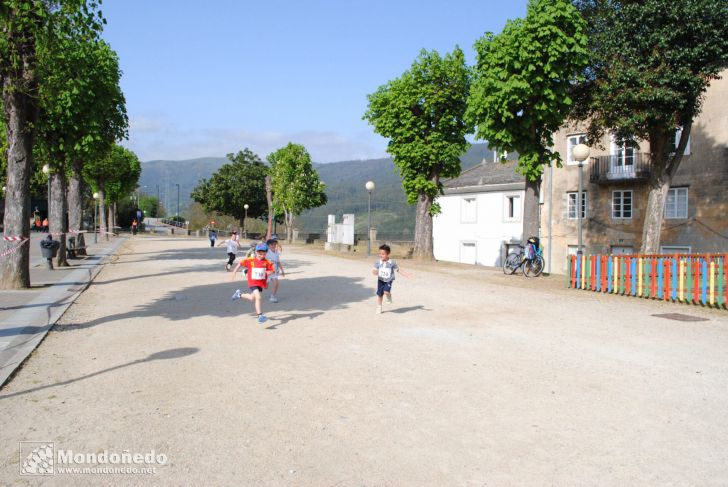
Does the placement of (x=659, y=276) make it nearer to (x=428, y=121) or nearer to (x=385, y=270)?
(x=385, y=270)

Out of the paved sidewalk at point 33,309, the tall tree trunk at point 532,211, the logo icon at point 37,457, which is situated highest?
the tall tree trunk at point 532,211

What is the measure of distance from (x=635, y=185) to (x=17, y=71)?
27586mm

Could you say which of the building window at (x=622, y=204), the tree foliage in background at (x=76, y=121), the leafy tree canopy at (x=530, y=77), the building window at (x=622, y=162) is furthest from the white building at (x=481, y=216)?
the tree foliage in background at (x=76, y=121)

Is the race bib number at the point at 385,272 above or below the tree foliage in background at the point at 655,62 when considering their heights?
below

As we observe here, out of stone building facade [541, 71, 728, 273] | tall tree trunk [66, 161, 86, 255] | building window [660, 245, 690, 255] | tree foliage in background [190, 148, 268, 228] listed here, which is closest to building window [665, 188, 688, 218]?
stone building facade [541, 71, 728, 273]

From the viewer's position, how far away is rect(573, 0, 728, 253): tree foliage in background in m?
18.5

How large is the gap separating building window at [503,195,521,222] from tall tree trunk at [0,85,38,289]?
98.1 feet

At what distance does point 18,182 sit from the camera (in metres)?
14.0

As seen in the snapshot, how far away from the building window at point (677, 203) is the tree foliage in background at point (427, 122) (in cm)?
1008

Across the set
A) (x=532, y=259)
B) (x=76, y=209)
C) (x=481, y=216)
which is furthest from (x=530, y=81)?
(x=76, y=209)

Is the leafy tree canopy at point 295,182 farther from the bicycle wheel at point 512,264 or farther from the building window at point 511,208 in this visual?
the bicycle wheel at point 512,264

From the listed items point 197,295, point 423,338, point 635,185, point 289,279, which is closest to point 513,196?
point 635,185

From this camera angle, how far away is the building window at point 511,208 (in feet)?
124

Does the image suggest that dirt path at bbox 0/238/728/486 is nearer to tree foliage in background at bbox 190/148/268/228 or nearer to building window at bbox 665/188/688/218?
building window at bbox 665/188/688/218
